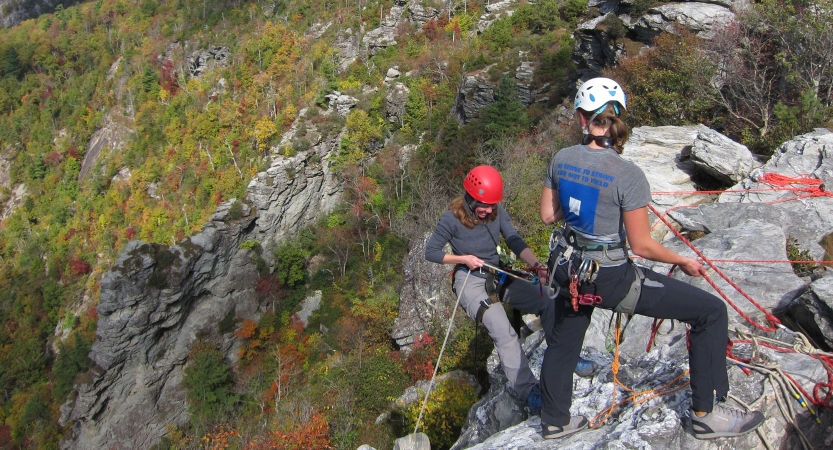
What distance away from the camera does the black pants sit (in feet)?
9.58


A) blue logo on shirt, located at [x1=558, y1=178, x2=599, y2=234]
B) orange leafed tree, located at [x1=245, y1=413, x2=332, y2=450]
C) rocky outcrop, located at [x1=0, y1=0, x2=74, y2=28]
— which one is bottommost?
orange leafed tree, located at [x1=245, y1=413, x2=332, y2=450]

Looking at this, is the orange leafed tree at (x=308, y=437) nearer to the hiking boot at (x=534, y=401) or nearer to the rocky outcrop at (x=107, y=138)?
the hiking boot at (x=534, y=401)

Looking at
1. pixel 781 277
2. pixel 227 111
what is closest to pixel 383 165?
pixel 227 111

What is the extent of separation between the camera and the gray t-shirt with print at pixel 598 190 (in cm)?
277

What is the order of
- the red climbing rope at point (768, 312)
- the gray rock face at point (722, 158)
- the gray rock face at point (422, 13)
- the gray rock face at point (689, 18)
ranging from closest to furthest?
1. the red climbing rope at point (768, 312)
2. the gray rock face at point (722, 158)
3. the gray rock face at point (689, 18)
4. the gray rock face at point (422, 13)

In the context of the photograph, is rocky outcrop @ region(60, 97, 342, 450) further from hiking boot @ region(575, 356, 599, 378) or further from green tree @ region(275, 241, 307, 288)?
hiking boot @ region(575, 356, 599, 378)

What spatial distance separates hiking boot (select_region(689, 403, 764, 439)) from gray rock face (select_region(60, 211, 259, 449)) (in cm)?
2785

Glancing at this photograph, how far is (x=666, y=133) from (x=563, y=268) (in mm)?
8200

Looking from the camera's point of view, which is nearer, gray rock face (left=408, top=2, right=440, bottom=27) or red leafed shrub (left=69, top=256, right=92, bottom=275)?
gray rock face (left=408, top=2, right=440, bottom=27)

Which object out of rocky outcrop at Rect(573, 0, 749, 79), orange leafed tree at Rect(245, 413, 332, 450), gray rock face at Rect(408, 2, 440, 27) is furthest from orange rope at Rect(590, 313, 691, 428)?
gray rock face at Rect(408, 2, 440, 27)

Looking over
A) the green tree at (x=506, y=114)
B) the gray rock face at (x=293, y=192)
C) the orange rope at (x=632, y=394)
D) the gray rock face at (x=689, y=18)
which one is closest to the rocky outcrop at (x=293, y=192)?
the gray rock face at (x=293, y=192)

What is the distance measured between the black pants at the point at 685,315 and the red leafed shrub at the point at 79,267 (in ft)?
185

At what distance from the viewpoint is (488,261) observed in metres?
4.38

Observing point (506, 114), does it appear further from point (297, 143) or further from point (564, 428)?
point (564, 428)
